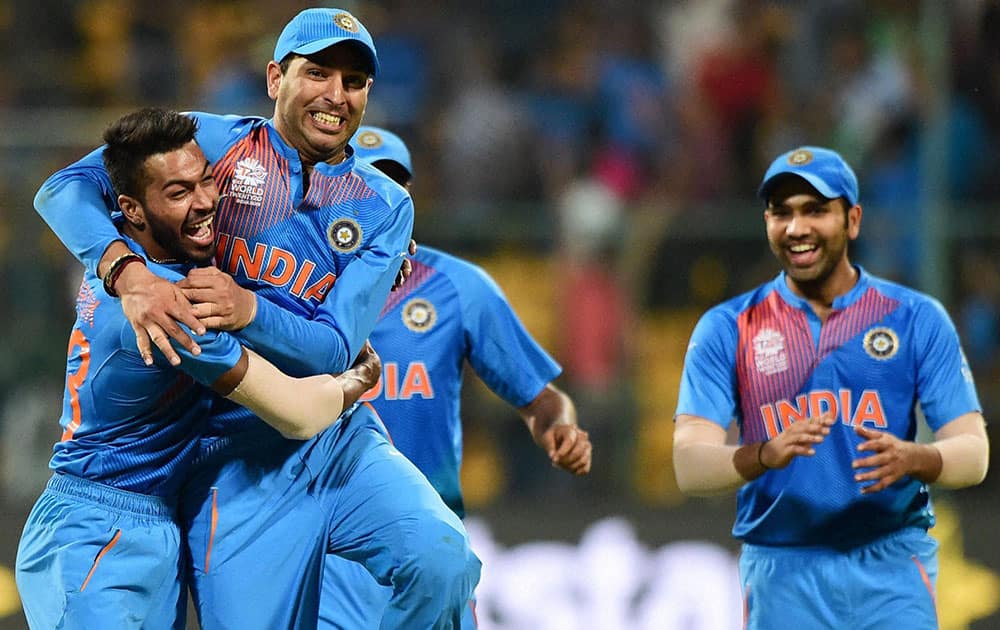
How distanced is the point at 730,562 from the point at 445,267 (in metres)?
3.09

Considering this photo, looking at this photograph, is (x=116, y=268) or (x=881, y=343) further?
(x=881, y=343)

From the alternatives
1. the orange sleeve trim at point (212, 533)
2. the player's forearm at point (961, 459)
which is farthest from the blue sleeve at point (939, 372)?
the orange sleeve trim at point (212, 533)

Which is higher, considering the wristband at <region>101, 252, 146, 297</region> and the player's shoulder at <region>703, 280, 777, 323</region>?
the player's shoulder at <region>703, 280, 777, 323</region>

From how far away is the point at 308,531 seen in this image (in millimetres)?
4355

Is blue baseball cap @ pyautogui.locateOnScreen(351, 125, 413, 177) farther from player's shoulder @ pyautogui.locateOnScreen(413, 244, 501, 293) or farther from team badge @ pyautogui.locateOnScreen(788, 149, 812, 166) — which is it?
team badge @ pyautogui.locateOnScreen(788, 149, 812, 166)

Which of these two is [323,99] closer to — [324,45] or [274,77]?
[324,45]

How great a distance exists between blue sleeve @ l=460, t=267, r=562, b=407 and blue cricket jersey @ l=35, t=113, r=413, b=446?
1102 millimetres

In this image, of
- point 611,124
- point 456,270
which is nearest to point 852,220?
point 456,270

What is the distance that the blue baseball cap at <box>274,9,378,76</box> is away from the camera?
4.48m

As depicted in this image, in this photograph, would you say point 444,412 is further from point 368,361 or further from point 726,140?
point 726,140

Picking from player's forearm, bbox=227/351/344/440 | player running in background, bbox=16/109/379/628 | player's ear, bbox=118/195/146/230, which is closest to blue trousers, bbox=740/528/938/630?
player running in background, bbox=16/109/379/628

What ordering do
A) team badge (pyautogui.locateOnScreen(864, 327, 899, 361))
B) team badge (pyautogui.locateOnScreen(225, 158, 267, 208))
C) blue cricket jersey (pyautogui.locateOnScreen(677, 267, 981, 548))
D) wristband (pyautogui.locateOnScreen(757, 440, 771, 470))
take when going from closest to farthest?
team badge (pyautogui.locateOnScreen(225, 158, 267, 208)) < wristband (pyautogui.locateOnScreen(757, 440, 771, 470)) < blue cricket jersey (pyautogui.locateOnScreen(677, 267, 981, 548)) < team badge (pyautogui.locateOnScreen(864, 327, 899, 361))

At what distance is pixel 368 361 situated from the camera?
455cm

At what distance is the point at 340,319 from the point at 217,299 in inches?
15.9
